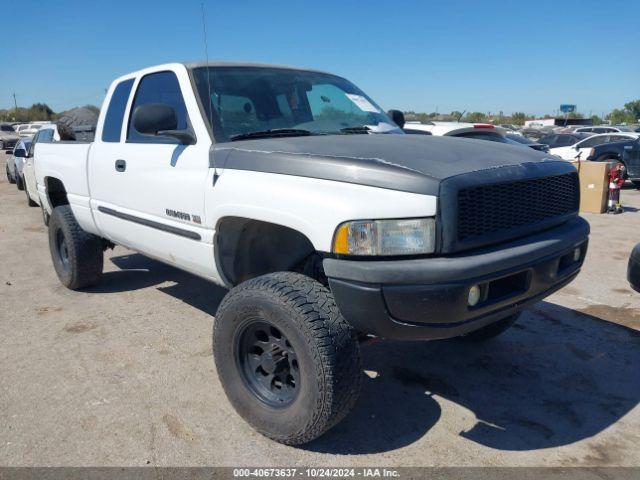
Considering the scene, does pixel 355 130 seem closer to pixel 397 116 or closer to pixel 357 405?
pixel 397 116

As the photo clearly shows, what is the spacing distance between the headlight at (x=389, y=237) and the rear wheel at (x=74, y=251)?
3493 millimetres

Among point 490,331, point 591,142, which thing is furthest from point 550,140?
point 490,331

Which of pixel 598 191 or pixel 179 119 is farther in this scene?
pixel 598 191

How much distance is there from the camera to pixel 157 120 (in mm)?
3133

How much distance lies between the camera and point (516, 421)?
120 inches

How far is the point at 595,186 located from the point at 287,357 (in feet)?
30.3

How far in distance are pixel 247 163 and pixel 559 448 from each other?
2.19 meters

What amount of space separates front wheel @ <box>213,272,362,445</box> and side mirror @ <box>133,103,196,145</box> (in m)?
1.09

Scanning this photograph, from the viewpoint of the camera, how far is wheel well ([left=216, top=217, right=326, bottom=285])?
305 centimetres

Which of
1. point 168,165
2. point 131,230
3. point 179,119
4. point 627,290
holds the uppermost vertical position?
point 179,119

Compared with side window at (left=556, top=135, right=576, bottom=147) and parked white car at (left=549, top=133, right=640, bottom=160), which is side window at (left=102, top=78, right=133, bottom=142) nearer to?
parked white car at (left=549, top=133, right=640, bottom=160)

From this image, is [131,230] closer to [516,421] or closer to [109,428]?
[109,428]

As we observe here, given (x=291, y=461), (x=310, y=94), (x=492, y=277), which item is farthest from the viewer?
(x=310, y=94)

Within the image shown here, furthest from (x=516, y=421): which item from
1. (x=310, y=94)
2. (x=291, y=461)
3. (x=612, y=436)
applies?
(x=310, y=94)
